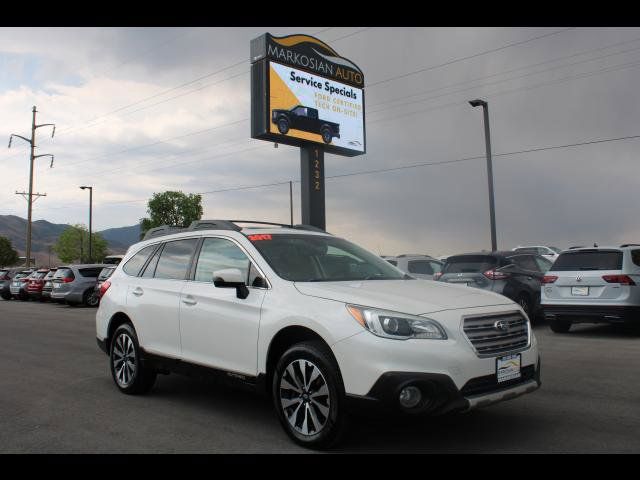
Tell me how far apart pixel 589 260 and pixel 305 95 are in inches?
693

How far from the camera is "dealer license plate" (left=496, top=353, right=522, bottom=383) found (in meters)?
4.44

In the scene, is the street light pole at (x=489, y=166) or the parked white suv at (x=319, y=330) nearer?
the parked white suv at (x=319, y=330)

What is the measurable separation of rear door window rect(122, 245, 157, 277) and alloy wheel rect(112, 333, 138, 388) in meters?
0.74

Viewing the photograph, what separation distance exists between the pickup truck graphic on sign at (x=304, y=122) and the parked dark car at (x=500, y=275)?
13642 millimetres

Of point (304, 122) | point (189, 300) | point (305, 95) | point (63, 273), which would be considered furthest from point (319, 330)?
point (305, 95)

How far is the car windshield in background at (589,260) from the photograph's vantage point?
1084 cm

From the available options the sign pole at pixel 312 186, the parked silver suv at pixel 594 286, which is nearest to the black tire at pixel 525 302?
the parked silver suv at pixel 594 286

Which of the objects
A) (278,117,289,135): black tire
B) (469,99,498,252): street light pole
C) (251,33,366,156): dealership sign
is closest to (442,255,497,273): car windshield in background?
(469,99,498,252): street light pole

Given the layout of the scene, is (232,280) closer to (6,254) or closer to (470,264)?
(470,264)

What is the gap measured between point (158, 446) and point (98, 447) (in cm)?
45

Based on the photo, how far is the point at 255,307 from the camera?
5031 mm

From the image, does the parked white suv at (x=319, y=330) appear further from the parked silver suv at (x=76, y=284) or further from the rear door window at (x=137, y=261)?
the parked silver suv at (x=76, y=284)
